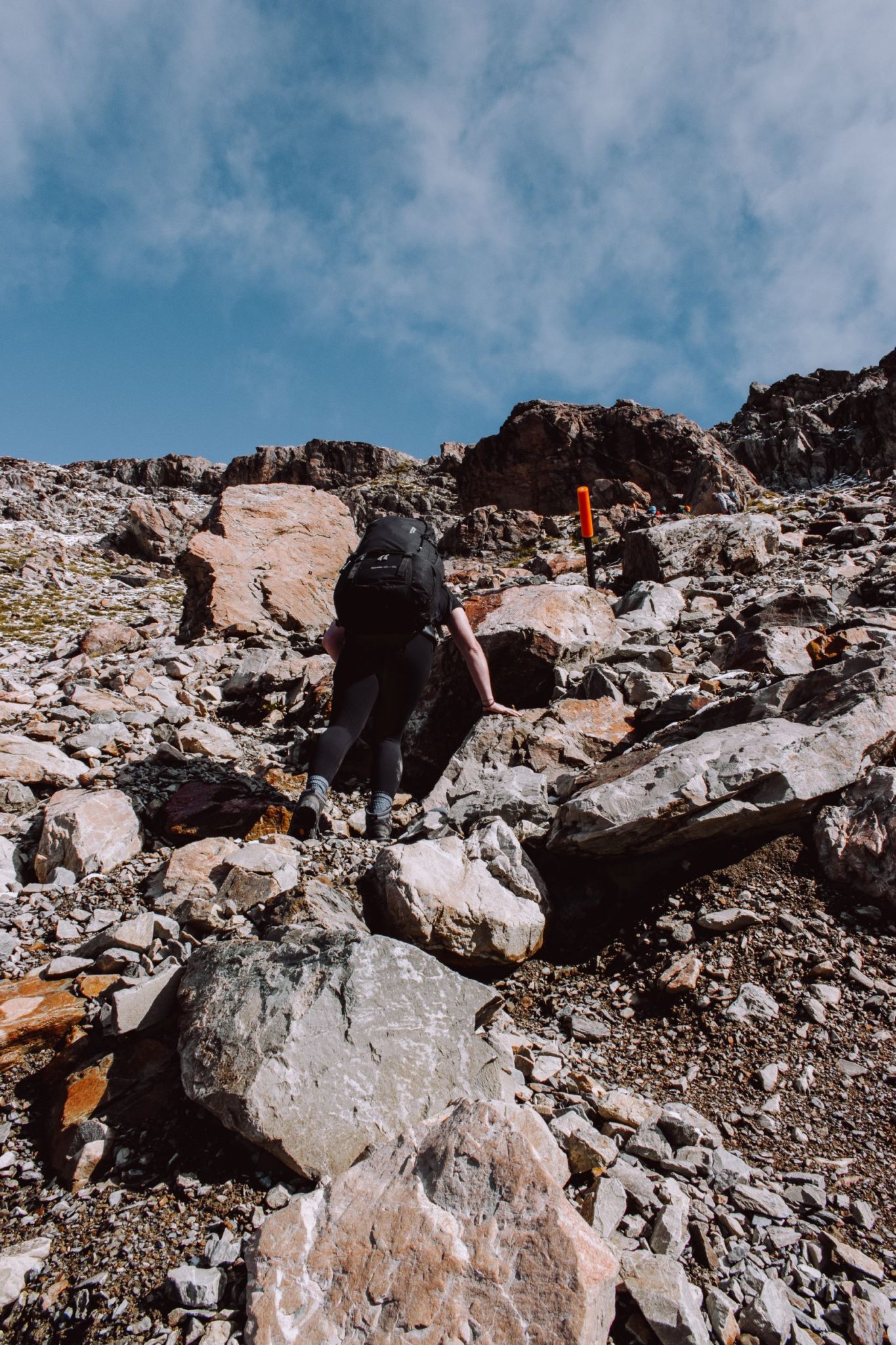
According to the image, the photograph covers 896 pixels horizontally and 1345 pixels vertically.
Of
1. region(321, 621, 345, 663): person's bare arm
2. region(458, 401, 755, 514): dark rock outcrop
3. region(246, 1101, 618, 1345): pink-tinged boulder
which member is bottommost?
region(246, 1101, 618, 1345): pink-tinged boulder

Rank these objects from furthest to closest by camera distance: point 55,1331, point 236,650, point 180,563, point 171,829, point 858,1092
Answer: point 180,563 → point 236,650 → point 171,829 → point 858,1092 → point 55,1331

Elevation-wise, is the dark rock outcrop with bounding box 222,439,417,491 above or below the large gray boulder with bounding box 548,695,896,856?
above

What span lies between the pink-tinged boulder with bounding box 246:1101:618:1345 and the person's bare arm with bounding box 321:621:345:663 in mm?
3859

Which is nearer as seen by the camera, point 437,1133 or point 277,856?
point 437,1133

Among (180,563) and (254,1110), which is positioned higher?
(180,563)

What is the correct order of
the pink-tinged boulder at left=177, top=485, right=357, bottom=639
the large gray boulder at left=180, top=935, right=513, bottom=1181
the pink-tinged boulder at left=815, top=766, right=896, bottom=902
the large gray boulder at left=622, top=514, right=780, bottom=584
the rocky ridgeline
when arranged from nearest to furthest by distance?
1. the rocky ridgeline
2. the large gray boulder at left=180, top=935, right=513, bottom=1181
3. the pink-tinged boulder at left=815, top=766, right=896, bottom=902
4. the large gray boulder at left=622, top=514, right=780, bottom=584
5. the pink-tinged boulder at left=177, top=485, right=357, bottom=639

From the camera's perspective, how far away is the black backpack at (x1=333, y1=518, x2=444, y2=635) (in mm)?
5215

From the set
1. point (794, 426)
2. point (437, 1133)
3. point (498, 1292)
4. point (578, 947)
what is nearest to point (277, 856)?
point (578, 947)

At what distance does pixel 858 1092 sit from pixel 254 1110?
8.73 ft

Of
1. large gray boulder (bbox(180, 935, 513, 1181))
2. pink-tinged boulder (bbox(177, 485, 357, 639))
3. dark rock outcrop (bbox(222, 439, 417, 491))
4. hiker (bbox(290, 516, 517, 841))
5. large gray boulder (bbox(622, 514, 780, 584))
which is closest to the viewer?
large gray boulder (bbox(180, 935, 513, 1181))

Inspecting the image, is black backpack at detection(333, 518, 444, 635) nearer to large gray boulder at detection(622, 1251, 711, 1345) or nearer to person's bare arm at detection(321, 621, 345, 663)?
person's bare arm at detection(321, 621, 345, 663)

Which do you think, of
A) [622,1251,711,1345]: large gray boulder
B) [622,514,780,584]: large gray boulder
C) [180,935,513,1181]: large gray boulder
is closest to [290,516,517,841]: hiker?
[180,935,513,1181]: large gray boulder

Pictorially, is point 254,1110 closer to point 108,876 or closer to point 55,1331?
point 55,1331

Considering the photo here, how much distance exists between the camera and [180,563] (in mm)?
14602
